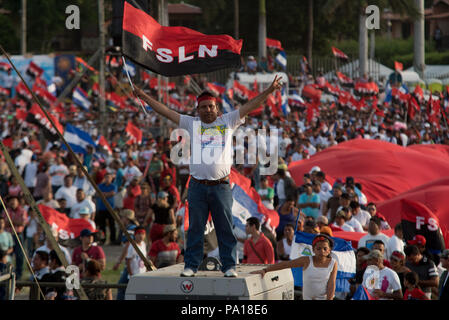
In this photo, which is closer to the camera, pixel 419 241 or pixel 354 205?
pixel 419 241

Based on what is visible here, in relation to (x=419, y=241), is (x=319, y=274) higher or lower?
higher

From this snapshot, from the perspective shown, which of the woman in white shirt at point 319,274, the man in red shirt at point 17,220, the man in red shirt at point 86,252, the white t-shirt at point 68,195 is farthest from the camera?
the white t-shirt at point 68,195

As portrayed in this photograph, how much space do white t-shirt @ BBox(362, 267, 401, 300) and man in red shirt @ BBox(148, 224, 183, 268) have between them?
325 cm

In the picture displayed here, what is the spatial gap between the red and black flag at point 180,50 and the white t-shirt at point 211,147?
121cm

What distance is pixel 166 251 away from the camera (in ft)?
41.4

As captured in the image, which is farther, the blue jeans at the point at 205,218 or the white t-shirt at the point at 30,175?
the white t-shirt at the point at 30,175

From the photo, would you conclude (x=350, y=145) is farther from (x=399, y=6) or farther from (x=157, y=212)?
(x=399, y=6)

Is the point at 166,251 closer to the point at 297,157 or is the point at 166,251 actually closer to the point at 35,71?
the point at 297,157

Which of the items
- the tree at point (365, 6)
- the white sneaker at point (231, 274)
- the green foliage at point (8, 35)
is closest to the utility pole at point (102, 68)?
the tree at point (365, 6)

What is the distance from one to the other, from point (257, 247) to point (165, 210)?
4.14 m

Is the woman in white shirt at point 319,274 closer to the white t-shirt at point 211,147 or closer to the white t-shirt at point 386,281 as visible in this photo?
the white t-shirt at point 211,147

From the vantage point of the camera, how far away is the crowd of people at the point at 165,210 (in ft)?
36.6

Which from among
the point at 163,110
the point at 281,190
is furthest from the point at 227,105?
the point at 163,110

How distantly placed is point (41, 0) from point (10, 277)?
67.5 meters
